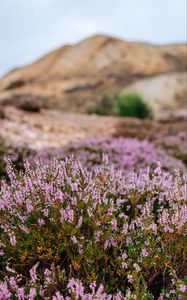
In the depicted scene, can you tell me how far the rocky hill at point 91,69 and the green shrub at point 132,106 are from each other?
14.0 m

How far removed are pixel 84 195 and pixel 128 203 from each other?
1.07 m

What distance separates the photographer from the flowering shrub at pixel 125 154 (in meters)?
8.36

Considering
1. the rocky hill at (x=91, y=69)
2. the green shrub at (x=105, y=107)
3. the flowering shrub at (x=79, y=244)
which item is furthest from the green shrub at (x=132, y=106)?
the flowering shrub at (x=79, y=244)

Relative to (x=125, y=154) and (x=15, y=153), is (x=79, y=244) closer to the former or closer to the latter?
(x=15, y=153)

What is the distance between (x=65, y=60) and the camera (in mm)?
48406

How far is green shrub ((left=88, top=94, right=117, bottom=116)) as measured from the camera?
21.1 metres

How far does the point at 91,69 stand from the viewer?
4588 cm

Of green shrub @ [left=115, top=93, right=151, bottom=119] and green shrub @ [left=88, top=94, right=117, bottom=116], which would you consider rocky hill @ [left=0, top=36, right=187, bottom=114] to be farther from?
green shrub @ [left=115, top=93, right=151, bottom=119]

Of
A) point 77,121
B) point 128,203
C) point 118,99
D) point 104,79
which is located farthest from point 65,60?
point 128,203

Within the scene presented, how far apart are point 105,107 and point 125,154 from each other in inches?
519

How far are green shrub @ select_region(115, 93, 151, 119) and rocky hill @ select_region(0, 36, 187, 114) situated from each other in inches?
552

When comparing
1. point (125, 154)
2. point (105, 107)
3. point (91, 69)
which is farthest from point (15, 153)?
point (91, 69)

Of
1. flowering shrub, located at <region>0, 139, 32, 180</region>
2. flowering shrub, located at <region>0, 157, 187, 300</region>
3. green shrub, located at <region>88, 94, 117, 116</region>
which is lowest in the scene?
green shrub, located at <region>88, 94, 117, 116</region>

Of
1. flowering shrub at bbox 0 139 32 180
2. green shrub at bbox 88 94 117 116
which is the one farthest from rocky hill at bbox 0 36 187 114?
flowering shrub at bbox 0 139 32 180
